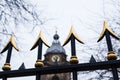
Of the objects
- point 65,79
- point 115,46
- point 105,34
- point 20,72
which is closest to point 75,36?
point 105,34

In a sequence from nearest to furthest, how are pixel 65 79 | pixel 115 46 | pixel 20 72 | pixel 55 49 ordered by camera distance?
pixel 20 72, pixel 115 46, pixel 65 79, pixel 55 49

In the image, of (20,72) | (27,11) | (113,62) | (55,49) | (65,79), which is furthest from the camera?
(55,49)

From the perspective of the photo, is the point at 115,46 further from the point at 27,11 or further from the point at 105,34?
the point at 105,34

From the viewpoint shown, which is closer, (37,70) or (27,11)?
(37,70)

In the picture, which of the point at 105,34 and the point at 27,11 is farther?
the point at 27,11

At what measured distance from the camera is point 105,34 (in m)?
2.20

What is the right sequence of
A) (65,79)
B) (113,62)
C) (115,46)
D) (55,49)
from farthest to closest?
1. (55,49)
2. (65,79)
3. (115,46)
4. (113,62)

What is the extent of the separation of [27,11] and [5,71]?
12.1 feet

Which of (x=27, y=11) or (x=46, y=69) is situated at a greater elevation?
(x=27, y=11)

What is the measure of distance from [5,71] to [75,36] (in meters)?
0.81

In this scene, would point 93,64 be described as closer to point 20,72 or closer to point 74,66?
point 74,66

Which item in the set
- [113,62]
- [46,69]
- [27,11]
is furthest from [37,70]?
[27,11]

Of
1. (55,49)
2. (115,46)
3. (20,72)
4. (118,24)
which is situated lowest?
(20,72)

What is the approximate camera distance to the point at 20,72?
2.13m
